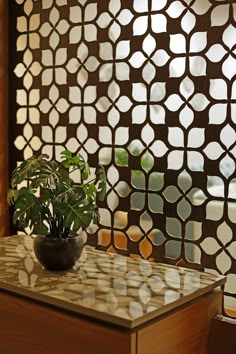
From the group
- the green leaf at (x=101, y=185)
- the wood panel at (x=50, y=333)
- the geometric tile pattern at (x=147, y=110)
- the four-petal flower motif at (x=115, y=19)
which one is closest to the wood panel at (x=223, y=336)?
the geometric tile pattern at (x=147, y=110)

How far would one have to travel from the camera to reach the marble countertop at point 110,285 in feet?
4.91

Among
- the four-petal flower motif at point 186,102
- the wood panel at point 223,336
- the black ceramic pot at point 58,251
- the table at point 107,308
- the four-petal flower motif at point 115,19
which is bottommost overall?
the wood panel at point 223,336

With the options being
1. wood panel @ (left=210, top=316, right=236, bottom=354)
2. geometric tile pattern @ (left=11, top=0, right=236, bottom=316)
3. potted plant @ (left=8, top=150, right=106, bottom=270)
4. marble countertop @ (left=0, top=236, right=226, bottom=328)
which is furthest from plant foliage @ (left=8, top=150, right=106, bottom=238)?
wood panel @ (left=210, top=316, right=236, bottom=354)

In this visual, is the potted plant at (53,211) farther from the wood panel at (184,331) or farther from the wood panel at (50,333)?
the wood panel at (184,331)

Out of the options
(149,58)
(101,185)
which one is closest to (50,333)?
(101,185)

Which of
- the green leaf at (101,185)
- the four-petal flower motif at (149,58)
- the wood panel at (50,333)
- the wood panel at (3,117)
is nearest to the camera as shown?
the wood panel at (50,333)

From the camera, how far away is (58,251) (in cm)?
177

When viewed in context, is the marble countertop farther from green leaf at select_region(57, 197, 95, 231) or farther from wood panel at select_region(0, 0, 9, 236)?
wood panel at select_region(0, 0, 9, 236)

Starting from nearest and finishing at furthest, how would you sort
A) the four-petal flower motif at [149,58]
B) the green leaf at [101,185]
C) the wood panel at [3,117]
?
1. the green leaf at [101,185]
2. the four-petal flower motif at [149,58]
3. the wood panel at [3,117]

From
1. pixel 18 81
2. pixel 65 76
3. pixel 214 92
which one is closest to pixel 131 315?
pixel 214 92

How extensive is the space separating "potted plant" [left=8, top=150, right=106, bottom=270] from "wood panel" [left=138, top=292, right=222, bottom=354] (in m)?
0.40

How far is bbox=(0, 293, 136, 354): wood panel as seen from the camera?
4.78ft

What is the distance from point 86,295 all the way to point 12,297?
0.24 m

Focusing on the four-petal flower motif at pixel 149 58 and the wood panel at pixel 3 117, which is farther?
the wood panel at pixel 3 117
